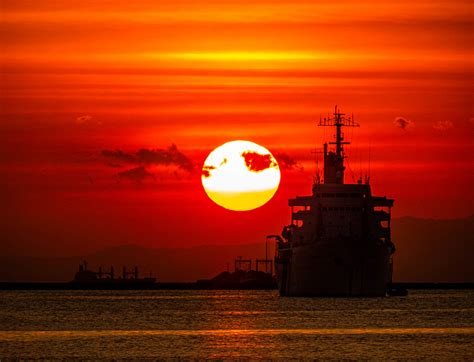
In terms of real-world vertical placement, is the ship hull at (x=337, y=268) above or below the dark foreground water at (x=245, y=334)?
above

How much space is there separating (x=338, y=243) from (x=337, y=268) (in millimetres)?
4145

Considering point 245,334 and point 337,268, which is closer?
point 245,334

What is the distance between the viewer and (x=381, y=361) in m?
71.4

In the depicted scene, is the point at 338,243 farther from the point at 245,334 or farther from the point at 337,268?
the point at 245,334

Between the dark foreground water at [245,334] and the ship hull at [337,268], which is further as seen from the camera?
the ship hull at [337,268]

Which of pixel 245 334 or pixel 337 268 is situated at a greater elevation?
pixel 337 268

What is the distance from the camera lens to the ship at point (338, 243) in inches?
5842

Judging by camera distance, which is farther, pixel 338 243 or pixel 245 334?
pixel 338 243

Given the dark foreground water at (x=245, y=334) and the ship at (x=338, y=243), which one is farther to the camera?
the ship at (x=338, y=243)

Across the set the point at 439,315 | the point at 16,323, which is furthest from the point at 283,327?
the point at 439,315

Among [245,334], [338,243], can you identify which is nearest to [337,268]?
[338,243]

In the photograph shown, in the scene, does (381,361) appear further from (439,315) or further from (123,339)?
(439,315)

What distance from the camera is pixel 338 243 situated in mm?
147500

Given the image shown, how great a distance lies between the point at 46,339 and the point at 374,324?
31764 mm
